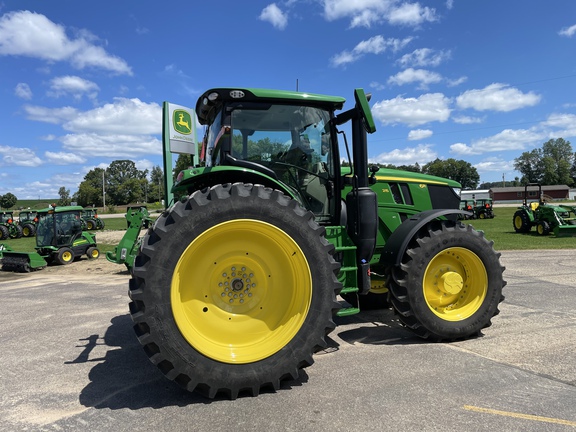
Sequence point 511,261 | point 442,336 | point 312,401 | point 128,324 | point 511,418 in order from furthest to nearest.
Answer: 1. point 511,261
2. point 128,324
3. point 442,336
4. point 312,401
5. point 511,418

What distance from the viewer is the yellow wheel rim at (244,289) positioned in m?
3.22

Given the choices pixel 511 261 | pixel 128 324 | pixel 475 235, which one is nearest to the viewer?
pixel 475 235

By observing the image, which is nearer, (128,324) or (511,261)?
(128,324)

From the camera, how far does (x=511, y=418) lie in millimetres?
2717

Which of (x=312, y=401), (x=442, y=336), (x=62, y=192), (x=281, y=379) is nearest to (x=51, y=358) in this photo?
(x=281, y=379)

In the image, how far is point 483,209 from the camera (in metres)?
33.8

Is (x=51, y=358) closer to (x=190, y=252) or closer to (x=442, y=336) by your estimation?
(x=190, y=252)

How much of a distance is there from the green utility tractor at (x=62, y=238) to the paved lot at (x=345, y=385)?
10.4 metres

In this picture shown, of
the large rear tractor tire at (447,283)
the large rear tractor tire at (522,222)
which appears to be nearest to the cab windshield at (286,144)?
the large rear tractor tire at (447,283)

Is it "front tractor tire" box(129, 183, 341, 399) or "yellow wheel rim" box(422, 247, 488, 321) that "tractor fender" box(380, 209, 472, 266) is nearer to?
"yellow wheel rim" box(422, 247, 488, 321)

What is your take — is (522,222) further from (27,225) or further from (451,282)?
(27,225)

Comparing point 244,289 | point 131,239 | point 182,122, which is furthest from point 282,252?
point 182,122

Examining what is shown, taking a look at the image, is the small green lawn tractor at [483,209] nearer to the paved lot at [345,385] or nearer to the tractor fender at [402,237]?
the paved lot at [345,385]

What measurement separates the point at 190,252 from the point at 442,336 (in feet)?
9.34
